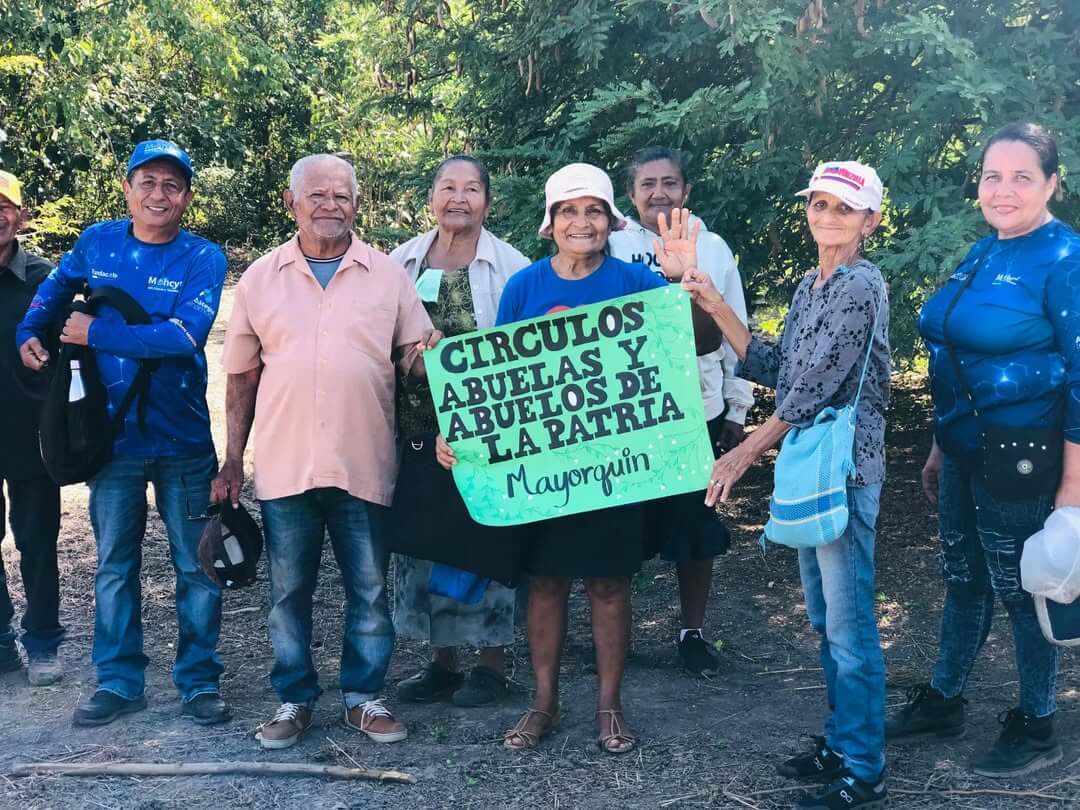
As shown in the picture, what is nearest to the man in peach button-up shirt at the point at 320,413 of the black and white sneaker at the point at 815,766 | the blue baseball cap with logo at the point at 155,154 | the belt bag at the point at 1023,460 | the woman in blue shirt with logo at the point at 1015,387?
the blue baseball cap with logo at the point at 155,154

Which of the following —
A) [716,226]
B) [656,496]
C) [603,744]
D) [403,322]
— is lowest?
[603,744]

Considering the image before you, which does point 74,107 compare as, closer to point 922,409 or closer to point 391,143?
point 391,143

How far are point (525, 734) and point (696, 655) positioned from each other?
1111 millimetres

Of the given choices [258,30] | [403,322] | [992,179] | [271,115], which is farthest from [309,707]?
[271,115]

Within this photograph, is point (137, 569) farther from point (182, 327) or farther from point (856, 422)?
point (856, 422)

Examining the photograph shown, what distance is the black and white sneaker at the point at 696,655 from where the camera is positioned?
17.5ft

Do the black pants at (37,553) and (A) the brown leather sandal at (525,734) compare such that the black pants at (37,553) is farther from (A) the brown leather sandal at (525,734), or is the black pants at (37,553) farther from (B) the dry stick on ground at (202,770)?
(A) the brown leather sandal at (525,734)

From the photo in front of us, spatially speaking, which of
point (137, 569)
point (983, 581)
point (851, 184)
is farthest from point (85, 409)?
point (983, 581)

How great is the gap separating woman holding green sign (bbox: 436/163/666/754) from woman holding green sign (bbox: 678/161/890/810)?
1.57 ft

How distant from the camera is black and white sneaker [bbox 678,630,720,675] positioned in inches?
210

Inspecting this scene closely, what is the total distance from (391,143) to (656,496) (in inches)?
467

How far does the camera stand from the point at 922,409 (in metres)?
9.59

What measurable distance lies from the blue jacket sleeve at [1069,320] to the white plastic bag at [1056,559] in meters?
0.27

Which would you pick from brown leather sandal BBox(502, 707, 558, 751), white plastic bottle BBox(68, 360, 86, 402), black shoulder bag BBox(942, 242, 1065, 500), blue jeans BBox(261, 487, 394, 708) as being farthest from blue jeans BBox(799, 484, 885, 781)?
white plastic bottle BBox(68, 360, 86, 402)
